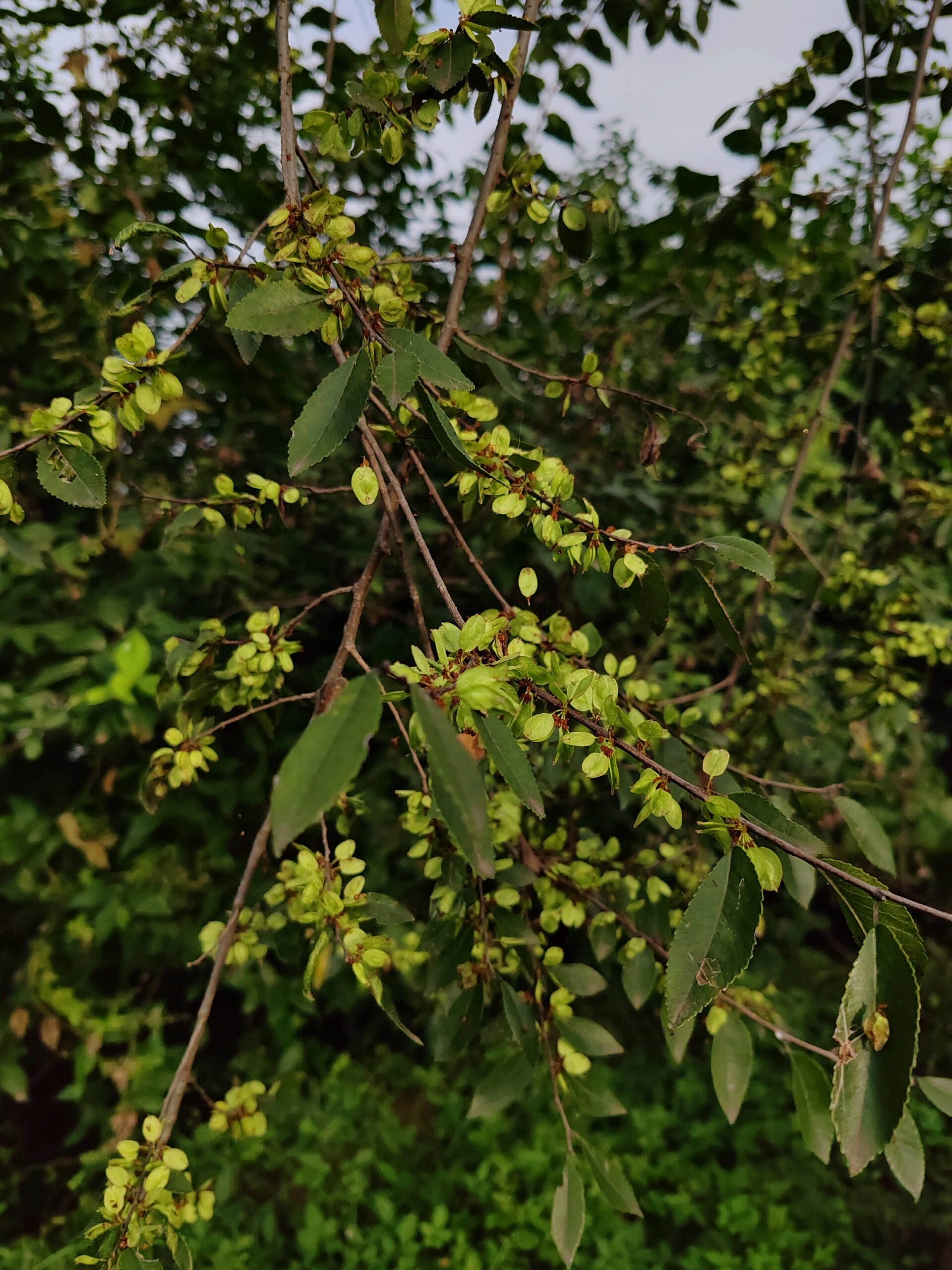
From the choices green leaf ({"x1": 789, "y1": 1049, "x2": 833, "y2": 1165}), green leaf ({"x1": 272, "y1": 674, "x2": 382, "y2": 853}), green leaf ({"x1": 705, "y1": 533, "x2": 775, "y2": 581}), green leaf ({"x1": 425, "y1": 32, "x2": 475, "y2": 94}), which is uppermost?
green leaf ({"x1": 425, "y1": 32, "x2": 475, "y2": 94})

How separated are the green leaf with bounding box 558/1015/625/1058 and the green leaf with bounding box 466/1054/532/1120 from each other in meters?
0.07

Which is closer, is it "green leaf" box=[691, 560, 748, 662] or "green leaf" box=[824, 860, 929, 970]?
"green leaf" box=[824, 860, 929, 970]

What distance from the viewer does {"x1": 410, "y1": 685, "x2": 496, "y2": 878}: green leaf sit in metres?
0.35

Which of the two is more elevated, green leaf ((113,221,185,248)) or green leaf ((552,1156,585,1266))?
green leaf ((113,221,185,248))

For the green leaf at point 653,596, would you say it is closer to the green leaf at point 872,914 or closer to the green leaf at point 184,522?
the green leaf at point 872,914

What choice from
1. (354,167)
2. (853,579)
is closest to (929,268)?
(853,579)

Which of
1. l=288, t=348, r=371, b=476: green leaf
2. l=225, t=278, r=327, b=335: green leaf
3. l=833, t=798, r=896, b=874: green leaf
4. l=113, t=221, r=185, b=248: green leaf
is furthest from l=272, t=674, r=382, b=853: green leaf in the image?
l=833, t=798, r=896, b=874: green leaf

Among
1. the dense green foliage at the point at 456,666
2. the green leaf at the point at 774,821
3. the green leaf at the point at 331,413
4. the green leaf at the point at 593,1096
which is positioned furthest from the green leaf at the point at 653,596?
the green leaf at the point at 593,1096

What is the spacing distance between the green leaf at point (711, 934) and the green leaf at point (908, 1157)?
0.98 ft

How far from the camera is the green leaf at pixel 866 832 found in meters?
0.80

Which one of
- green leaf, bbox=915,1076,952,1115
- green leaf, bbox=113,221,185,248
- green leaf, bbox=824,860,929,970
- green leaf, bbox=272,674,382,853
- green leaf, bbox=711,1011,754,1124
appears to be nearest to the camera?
green leaf, bbox=272,674,382,853

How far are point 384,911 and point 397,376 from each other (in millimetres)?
485

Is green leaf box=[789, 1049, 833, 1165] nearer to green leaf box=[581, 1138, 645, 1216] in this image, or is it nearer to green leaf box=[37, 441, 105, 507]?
green leaf box=[581, 1138, 645, 1216]

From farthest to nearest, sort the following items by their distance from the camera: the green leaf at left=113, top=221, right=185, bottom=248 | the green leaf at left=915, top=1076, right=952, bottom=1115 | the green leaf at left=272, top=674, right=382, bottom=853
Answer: the green leaf at left=915, top=1076, right=952, bottom=1115 < the green leaf at left=113, top=221, right=185, bottom=248 < the green leaf at left=272, top=674, right=382, bottom=853
